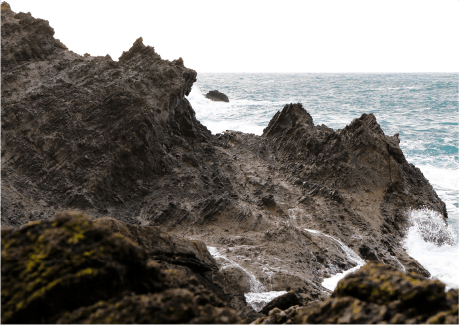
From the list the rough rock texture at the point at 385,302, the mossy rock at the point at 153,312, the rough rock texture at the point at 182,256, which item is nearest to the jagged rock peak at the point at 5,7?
the rough rock texture at the point at 182,256

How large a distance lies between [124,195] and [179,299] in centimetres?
787

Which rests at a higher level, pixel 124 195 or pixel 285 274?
pixel 124 195

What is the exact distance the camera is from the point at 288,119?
56.9ft

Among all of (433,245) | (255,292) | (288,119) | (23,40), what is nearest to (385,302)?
(255,292)

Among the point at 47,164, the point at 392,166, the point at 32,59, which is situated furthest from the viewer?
the point at 392,166

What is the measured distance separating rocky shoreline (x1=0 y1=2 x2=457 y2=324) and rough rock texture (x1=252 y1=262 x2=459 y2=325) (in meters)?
2.59

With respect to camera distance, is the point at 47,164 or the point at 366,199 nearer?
the point at 47,164

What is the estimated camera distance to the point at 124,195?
10477 millimetres

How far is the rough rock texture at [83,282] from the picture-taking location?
9.40ft

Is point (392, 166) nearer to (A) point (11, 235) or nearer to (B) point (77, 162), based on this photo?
(B) point (77, 162)

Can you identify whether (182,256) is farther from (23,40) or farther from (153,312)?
(23,40)

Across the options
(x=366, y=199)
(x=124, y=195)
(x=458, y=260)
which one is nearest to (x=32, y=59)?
(x=124, y=195)

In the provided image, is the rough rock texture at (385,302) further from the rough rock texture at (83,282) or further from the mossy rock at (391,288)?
the rough rock texture at (83,282)

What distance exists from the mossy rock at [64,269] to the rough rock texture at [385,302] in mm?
1815
